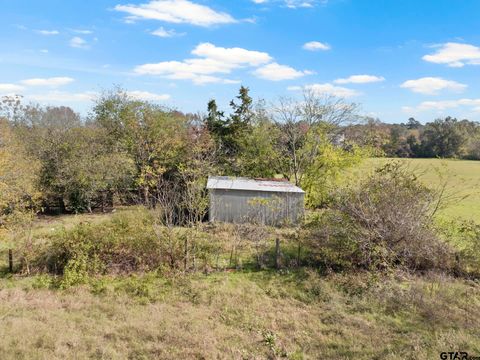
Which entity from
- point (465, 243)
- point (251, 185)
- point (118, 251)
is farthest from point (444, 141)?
point (118, 251)

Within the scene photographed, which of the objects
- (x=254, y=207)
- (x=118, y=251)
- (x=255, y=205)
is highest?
(x=255, y=205)

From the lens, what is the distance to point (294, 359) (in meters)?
6.10

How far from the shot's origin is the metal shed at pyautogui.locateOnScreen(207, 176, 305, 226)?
16031 millimetres

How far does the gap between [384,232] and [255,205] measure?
23.6ft

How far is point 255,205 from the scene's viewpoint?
16.1 m

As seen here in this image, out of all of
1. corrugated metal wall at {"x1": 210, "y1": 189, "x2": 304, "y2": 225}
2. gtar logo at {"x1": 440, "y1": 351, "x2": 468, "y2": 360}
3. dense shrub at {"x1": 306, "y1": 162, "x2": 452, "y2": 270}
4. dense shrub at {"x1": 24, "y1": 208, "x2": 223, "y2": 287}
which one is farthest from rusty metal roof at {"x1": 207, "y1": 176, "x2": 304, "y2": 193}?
gtar logo at {"x1": 440, "y1": 351, "x2": 468, "y2": 360}

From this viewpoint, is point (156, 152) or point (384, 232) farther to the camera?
point (156, 152)

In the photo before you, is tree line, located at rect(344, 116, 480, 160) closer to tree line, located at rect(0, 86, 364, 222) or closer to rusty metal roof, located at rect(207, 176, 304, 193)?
tree line, located at rect(0, 86, 364, 222)

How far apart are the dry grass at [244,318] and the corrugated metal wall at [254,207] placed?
6111 mm

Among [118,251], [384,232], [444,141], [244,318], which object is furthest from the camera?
[444,141]

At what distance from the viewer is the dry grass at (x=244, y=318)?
249 inches

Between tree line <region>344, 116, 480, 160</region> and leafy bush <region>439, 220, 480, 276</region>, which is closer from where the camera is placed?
leafy bush <region>439, 220, 480, 276</region>

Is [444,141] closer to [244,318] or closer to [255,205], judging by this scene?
[255,205]

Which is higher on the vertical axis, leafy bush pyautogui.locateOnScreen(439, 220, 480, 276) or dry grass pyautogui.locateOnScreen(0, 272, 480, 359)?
leafy bush pyautogui.locateOnScreen(439, 220, 480, 276)
